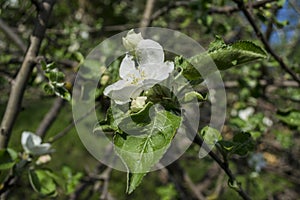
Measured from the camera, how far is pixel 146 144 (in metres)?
0.72

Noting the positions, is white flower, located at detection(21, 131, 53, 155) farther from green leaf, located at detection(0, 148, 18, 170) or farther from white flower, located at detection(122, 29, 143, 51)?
white flower, located at detection(122, 29, 143, 51)

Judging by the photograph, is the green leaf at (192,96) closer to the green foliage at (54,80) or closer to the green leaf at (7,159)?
the green foliage at (54,80)

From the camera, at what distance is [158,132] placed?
2.37 feet

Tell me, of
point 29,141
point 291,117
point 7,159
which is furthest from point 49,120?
point 291,117

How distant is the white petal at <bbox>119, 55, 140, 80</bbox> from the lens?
80 cm

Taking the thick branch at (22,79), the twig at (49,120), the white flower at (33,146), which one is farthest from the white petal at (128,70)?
the twig at (49,120)

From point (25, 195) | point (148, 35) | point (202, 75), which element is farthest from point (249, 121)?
point (25, 195)

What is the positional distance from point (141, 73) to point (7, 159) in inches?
24.5

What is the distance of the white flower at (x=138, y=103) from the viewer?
741 mm

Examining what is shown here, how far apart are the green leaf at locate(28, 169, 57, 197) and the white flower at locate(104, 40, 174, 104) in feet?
2.15

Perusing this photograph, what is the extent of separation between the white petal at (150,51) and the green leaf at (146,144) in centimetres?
12

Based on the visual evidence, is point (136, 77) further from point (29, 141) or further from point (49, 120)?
point (49, 120)

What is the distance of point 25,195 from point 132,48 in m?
3.05

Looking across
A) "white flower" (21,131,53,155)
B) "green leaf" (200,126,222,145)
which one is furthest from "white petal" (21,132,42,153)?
"green leaf" (200,126,222,145)
